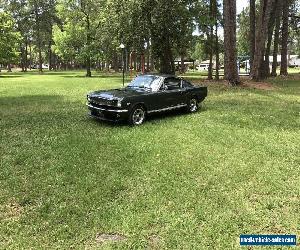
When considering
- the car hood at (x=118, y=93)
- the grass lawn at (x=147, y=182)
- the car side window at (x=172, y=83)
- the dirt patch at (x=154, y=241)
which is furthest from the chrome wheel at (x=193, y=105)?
the dirt patch at (x=154, y=241)

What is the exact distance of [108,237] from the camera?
16.9 ft

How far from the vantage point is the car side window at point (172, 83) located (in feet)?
42.7

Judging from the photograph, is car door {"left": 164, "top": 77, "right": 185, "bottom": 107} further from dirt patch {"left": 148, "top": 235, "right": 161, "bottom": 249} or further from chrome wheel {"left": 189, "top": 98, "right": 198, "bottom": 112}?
dirt patch {"left": 148, "top": 235, "right": 161, "bottom": 249}

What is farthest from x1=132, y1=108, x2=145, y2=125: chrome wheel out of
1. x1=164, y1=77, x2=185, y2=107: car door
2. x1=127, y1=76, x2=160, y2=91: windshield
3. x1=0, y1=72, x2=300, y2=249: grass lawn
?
x1=164, y1=77, x2=185, y2=107: car door

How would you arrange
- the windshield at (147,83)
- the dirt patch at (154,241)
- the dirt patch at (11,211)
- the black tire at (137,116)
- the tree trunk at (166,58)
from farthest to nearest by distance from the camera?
the tree trunk at (166,58)
the windshield at (147,83)
the black tire at (137,116)
the dirt patch at (11,211)
the dirt patch at (154,241)

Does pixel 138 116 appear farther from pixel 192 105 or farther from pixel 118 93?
pixel 192 105

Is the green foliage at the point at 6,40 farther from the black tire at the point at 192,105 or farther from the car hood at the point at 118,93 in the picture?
the car hood at the point at 118,93

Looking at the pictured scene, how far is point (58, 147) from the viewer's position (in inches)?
358

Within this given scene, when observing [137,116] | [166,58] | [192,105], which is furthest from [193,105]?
[166,58]

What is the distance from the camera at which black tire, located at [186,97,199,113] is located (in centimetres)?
1402

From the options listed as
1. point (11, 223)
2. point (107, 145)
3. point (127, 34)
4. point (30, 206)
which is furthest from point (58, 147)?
point (127, 34)

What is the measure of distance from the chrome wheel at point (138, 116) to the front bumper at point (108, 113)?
39 centimetres

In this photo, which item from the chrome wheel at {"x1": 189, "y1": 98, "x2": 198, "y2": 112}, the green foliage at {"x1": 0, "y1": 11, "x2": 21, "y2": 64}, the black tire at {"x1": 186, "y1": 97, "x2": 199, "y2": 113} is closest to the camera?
the black tire at {"x1": 186, "y1": 97, "x2": 199, "y2": 113}

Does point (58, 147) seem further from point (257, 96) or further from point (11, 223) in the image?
point (257, 96)
